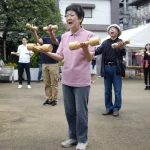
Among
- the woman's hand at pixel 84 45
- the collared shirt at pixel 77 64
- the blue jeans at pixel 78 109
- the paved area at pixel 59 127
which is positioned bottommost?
the paved area at pixel 59 127

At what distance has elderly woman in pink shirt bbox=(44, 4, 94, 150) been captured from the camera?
3.85 metres

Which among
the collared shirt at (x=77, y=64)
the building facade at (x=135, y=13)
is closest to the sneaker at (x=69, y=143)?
the collared shirt at (x=77, y=64)

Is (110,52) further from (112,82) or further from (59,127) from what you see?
(59,127)

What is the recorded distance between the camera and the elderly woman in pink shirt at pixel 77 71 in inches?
151

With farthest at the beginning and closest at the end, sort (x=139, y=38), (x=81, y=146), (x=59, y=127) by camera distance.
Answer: (x=139, y=38) → (x=59, y=127) → (x=81, y=146)

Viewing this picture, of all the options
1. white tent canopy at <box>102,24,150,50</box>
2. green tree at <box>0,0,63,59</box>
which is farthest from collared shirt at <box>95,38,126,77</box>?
green tree at <box>0,0,63,59</box>

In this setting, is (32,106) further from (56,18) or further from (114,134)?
(56,18)

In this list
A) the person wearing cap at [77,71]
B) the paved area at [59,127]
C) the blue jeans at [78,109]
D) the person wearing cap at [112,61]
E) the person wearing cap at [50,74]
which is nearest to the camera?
the person wearing cap at [77,71]

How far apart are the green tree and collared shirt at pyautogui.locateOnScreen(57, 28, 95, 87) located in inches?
526

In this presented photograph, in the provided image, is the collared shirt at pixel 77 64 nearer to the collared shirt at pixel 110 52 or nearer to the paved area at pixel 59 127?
the paved area at pixel 59 127

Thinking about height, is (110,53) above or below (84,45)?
below

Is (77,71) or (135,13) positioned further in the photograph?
(135,13)

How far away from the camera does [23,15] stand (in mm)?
17078

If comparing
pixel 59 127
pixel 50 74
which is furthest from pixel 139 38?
pixel 59 127
